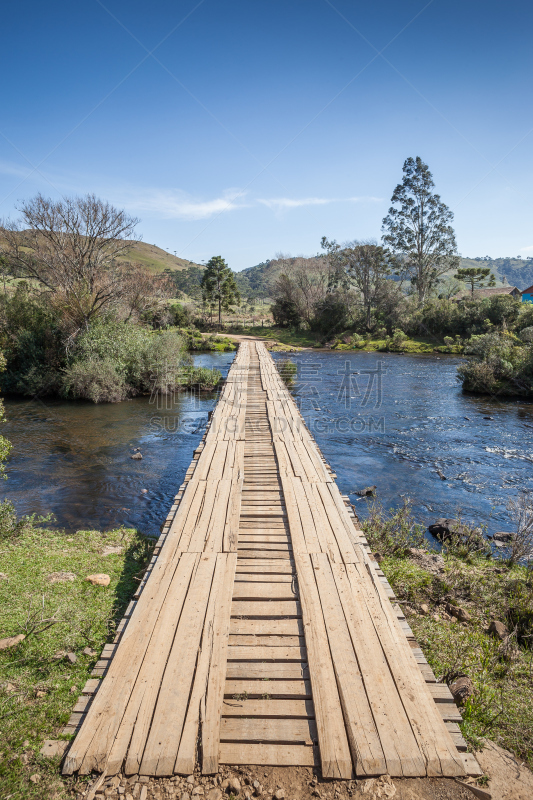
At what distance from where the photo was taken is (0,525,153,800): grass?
107 inches

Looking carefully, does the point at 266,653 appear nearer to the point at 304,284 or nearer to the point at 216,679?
the point at 216,679

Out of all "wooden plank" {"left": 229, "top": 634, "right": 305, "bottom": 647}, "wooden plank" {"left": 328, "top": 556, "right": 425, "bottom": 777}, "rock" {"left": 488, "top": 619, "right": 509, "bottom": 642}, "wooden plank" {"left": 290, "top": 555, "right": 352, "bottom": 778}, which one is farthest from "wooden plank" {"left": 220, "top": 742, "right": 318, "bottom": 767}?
"rock" {"left": 488, "top": 619, "right": 509, "bottom": 642}

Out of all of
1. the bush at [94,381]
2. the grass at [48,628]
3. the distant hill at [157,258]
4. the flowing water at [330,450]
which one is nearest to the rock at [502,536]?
the flowing water at [330,450]

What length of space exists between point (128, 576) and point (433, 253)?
49.3 metres

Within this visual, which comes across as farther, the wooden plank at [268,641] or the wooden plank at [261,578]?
the wooden plank at [261,578]

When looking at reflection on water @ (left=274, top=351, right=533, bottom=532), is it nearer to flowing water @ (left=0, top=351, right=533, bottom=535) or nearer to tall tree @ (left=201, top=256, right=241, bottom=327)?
flowing water @ (left=0, top=351, right=533, bottom=535)

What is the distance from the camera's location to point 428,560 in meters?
6.25

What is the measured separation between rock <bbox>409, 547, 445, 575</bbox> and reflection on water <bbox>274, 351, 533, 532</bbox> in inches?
66.6

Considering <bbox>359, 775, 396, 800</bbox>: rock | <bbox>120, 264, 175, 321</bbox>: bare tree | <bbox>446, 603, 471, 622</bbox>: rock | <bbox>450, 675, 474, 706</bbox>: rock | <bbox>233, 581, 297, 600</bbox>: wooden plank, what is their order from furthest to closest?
1. <bbox>120, 264, 175, 321</bbox>: bare tree
2. <bbox>446, 603, 471, 622</bbox>: rock
3. <bbox>233, 581, 297, 600</bbox>: wooden plank
4. <bbox>450, 675, 474, 706</bbox>: rock
5. <bbox>359, 775, 396, 800</bbox>: rock

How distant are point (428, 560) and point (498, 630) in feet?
5.56

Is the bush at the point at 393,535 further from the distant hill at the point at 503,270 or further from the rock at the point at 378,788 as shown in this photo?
the distant hill at the point at 503,270

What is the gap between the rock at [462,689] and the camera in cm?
346

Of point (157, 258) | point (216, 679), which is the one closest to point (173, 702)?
point (216, 679)

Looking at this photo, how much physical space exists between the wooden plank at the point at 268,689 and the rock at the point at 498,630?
2.54 metres
